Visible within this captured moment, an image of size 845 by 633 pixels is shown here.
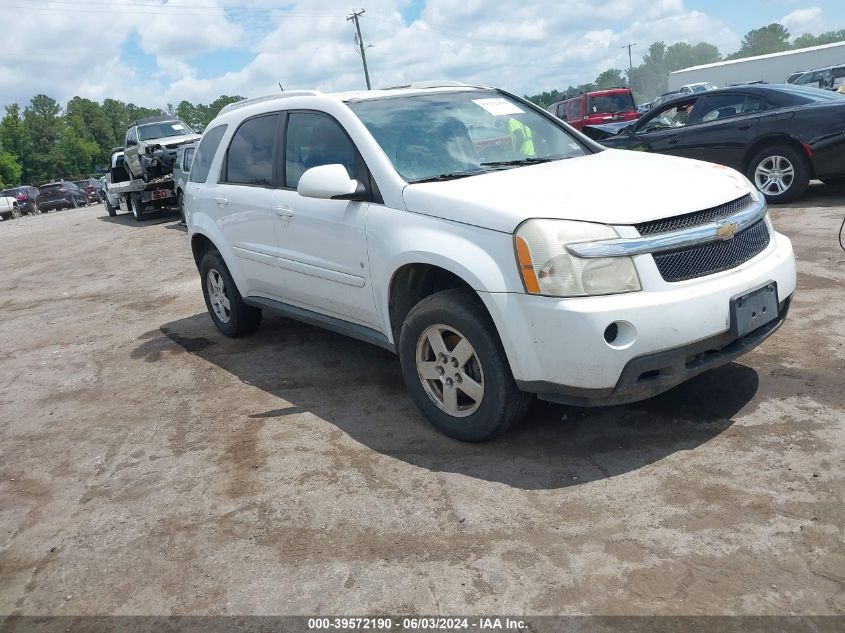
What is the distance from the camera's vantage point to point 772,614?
2.41 meters

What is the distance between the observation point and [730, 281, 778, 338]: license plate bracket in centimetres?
340

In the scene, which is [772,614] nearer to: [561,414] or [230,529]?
[561,414]

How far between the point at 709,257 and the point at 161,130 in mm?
19945

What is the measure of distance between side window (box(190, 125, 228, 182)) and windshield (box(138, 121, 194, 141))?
15589 mm

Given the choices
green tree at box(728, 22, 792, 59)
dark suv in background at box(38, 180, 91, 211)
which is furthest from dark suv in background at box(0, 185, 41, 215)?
green tree at box(728, 22, 792, 59)

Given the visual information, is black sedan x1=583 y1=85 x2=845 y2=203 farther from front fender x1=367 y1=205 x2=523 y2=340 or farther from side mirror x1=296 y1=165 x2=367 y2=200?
front fender x1=367 y1=205 x2=523 y2=340

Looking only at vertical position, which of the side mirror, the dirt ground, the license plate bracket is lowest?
the dirt ground

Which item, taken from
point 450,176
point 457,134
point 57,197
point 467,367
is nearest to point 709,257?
point 467,367

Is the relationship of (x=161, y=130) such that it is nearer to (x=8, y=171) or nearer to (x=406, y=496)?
(x=406, y=496)

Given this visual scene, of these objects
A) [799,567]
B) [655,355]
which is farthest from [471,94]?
[799,567]

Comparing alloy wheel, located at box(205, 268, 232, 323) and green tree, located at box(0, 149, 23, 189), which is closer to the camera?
alloy wheel, located at box(205, 268, 232, 323)

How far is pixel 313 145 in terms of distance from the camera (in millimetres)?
4723

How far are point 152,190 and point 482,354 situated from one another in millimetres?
17746

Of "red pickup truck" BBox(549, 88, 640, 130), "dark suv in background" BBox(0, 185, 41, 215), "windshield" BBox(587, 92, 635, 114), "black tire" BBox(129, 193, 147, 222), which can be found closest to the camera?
"black tire" BBox(129, 193, 147, 222)
